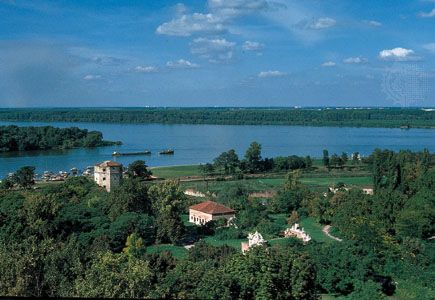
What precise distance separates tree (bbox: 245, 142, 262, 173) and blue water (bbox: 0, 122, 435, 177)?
1155 mm

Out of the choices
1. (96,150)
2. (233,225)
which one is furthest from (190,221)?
(96,150)

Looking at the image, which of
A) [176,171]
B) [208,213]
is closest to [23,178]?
[176,171]

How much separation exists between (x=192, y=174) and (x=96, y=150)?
6251mm

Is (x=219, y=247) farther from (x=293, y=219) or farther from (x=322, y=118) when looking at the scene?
(x=322, y=118)

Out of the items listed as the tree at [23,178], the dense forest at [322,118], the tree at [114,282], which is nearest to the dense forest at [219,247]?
the tree at [114,282]

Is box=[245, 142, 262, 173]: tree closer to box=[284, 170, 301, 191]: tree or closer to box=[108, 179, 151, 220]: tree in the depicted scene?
box=[284, 170, 301, 191]: tree

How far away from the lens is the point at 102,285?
3004mm

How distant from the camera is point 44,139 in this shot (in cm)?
1728

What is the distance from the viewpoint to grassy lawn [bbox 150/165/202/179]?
12008 mm

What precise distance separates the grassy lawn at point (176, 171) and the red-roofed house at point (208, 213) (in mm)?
3981

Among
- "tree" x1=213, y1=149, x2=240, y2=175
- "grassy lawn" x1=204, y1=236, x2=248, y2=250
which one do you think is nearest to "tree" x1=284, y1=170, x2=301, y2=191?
"grassy lawn" x1=204, y1=236, x2=248, y2=250

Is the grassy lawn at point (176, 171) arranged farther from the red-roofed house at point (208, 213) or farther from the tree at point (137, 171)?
the red-roofed house at point (208, 213)

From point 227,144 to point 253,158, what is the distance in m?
3.22

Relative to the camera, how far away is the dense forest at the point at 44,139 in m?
16.6
